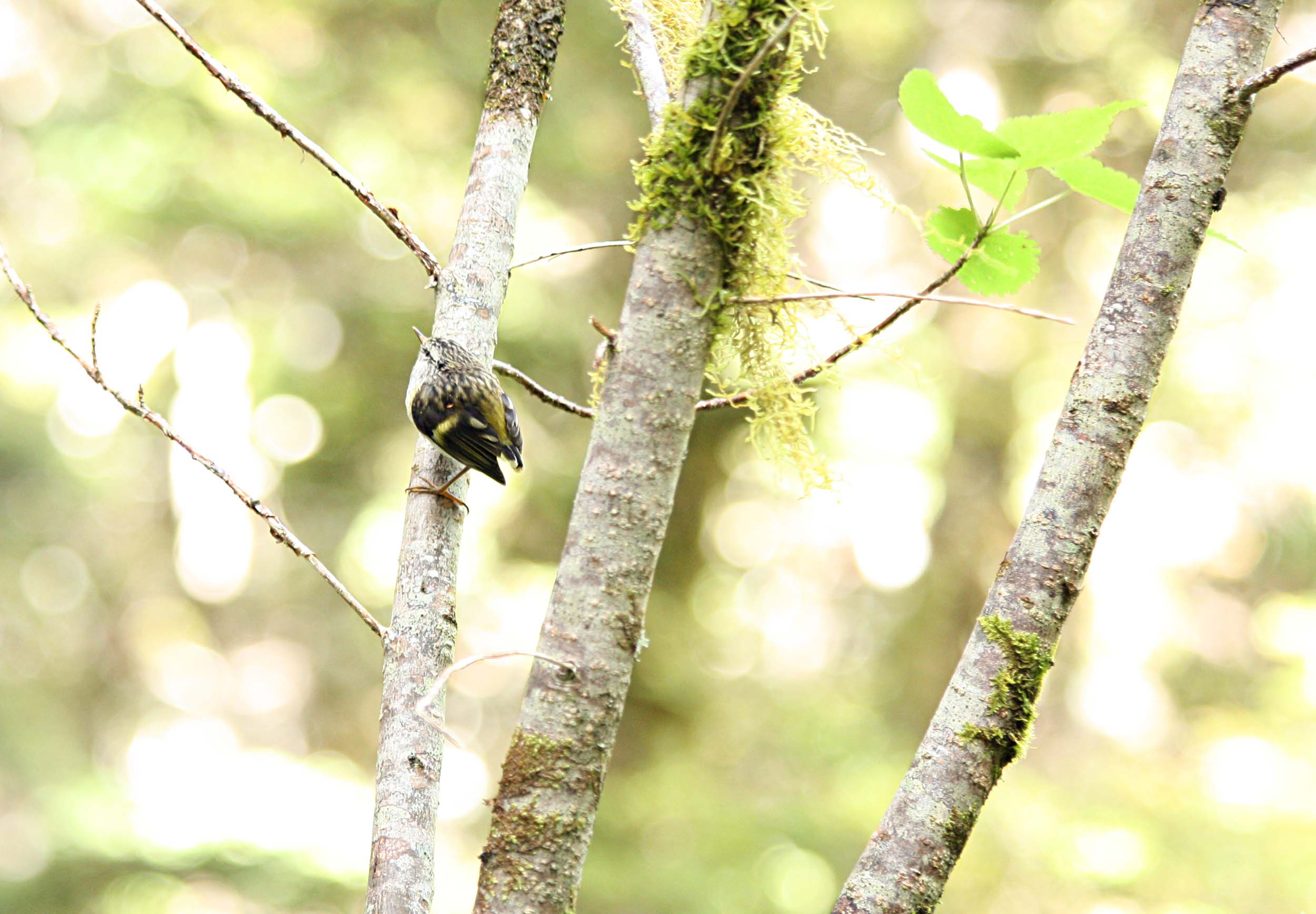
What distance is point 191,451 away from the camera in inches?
63.1

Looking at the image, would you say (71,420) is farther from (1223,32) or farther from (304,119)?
(1223,32)

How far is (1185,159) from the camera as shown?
1229 mm

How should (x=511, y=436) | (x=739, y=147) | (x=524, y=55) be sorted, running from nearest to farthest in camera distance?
(x=739, y=147) → (x=524, y=55) → (x=511, y=436)

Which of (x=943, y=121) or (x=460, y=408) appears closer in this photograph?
(x=943, y=121)

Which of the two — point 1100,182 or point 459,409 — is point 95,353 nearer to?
point 459,409

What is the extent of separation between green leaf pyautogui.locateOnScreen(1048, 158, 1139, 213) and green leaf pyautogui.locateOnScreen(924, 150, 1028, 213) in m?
0.05

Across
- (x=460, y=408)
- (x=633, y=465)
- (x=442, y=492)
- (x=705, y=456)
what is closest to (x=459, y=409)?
(x=460, y=408)

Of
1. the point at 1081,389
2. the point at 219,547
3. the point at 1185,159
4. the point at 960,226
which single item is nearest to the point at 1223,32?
the point at 1185,159

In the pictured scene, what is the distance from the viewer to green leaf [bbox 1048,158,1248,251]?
1312 millimetres

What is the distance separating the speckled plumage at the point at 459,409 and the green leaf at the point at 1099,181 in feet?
3.98

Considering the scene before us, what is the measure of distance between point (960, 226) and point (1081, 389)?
0.34 meters

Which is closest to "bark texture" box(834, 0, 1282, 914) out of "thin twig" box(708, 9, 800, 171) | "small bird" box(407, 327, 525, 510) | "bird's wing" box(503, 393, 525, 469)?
"thin twig" box(708, 9, 800, 171)

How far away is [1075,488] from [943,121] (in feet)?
1.69

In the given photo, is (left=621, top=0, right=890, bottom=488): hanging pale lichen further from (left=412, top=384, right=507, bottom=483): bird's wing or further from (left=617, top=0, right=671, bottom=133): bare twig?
(left=412, top=384, right=507, bottom=483): bird's wing
